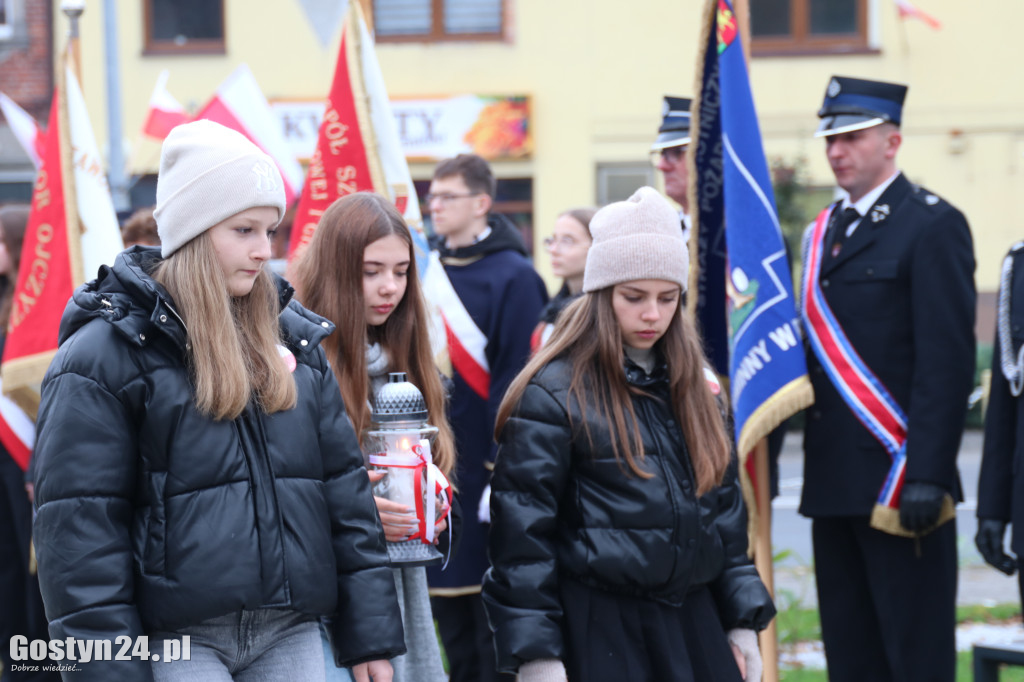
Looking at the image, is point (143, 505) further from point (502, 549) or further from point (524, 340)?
point (524, 340)

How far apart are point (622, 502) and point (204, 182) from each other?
1268mm

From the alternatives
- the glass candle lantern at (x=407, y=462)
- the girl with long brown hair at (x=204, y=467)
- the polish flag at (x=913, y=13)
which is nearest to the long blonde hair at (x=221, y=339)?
the girl with long brown hair at (x=204, y=467)

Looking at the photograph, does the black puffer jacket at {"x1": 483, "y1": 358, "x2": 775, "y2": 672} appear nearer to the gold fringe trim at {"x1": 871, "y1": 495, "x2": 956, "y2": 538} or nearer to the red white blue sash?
the gold fringe trim at {"x1": 871, "y1": 495, "x2": 956, "y2": 538}

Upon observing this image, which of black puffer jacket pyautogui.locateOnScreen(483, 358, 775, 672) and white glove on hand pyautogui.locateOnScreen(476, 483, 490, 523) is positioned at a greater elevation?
black puffer jacket pyautogui.locateOnScreen(483, 358, 775, 672)

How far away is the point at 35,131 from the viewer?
6586 millimetres

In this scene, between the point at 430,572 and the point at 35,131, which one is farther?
the point at 35,131

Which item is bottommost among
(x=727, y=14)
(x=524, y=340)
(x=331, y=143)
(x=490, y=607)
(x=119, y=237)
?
(x=490, y=607)

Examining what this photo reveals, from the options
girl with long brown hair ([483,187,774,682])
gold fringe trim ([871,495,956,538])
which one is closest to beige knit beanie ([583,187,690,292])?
girl with long brown hair ([483,187,774,682])

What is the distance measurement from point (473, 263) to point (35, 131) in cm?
278

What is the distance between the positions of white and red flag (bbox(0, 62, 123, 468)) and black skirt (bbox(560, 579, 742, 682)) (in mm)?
2666

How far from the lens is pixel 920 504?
420cm

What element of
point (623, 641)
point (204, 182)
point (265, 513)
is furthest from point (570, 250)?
point (265, 513)

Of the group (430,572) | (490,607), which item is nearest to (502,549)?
(490,607)

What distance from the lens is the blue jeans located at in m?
2.47
